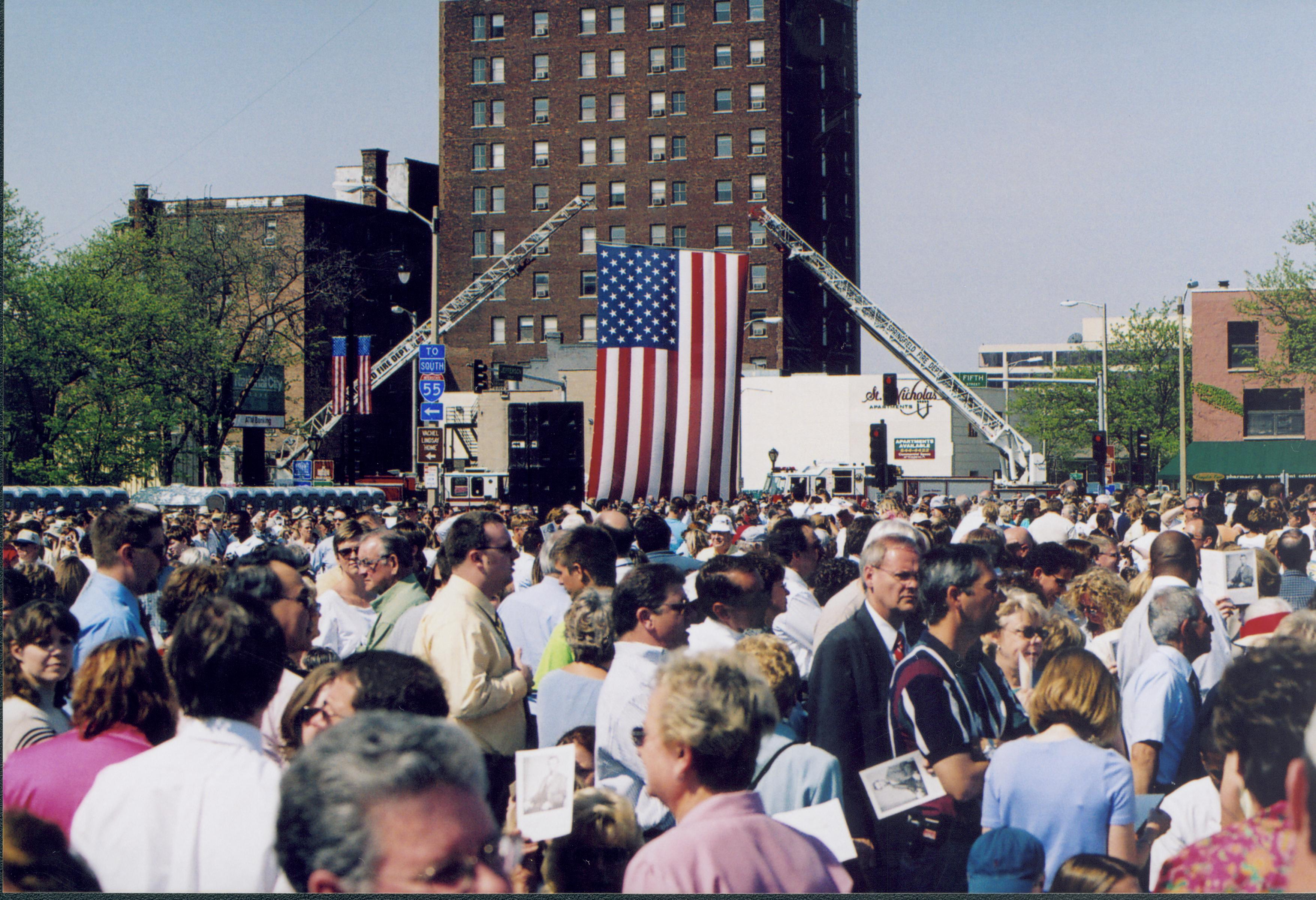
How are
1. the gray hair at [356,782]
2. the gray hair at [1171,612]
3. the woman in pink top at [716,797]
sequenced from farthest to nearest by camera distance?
the gray hair at [1171,612] → the woman in pink top at [716,797] → the gray hair at [356,782]

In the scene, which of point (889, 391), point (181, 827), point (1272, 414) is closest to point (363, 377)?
point (889, 391)

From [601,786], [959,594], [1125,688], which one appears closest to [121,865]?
[601,786]

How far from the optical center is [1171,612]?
5.33m

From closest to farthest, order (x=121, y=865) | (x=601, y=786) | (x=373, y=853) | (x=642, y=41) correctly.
A: (x=373, y=853)
(x=121, y=865)
(x=601, y=786)
(x=642, y=41)

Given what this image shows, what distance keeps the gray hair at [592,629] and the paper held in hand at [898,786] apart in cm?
117

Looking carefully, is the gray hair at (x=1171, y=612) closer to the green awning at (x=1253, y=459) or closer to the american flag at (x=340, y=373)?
the american flag at (x=340, y=373)

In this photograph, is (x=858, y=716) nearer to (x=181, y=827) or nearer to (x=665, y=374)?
(x=181, y=827)

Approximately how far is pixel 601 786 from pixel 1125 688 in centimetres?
249

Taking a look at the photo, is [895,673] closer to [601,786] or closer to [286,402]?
[601,786]

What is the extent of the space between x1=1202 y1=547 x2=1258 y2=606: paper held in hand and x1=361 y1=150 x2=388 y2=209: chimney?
75.0m

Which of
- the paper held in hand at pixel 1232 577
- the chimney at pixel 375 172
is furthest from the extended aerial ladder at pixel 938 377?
the paper held in hand at pixel 1232 577

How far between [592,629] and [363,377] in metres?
30.8

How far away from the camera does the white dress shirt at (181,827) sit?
2.85 m

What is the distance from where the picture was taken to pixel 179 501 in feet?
116
